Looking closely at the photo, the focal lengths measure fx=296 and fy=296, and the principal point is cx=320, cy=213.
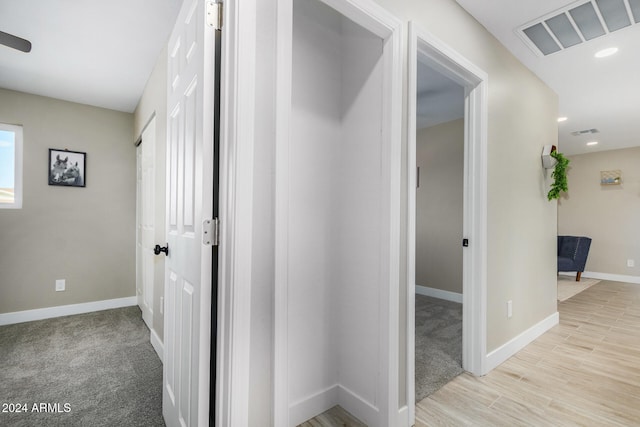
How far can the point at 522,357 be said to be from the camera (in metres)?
2.34

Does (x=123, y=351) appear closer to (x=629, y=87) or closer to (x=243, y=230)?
(x=243, y=230)

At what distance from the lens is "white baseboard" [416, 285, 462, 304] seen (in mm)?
3961

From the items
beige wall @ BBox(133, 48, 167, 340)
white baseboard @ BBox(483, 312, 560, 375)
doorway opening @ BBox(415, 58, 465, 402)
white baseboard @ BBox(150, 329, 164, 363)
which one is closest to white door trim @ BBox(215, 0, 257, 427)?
beige wall @ BBox(133, 48, 167, 340)

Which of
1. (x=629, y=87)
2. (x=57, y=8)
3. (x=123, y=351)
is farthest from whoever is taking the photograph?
(x=629, y=87)

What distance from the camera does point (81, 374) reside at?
2061 millimetres

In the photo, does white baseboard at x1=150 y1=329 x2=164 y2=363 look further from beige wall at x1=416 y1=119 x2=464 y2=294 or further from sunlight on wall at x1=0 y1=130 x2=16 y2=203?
beige wall at x1=416 y1=119 x2=464 y2=294

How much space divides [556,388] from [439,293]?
224 centimetres

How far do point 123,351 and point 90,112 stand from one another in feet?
9.12

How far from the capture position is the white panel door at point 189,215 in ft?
3.40

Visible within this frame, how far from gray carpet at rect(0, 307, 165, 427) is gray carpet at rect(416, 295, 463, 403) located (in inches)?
64.5

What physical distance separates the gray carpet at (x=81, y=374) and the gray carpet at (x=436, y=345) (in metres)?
1.64

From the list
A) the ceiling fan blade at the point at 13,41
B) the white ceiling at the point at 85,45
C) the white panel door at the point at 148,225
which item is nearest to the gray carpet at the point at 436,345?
the white panel door at the point at 148,225

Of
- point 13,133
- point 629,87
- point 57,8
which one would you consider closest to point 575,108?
point 629,87

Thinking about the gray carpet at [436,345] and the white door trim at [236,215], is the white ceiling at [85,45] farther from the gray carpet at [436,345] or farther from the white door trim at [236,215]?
the gray carpet at [436,345]
